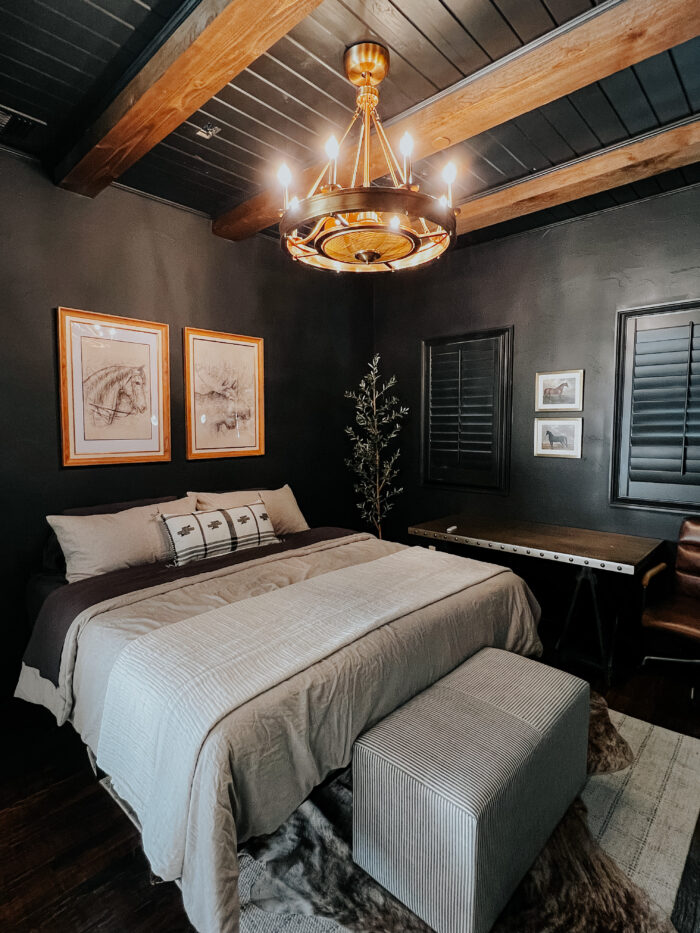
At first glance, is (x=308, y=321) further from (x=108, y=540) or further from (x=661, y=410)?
(x=661, y=410)

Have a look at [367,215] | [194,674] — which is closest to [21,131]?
[367,215]

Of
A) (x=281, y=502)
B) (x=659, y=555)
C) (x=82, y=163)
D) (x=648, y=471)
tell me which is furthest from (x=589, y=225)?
(x=82, y=163)

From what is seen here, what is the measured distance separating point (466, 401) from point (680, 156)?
2009mm

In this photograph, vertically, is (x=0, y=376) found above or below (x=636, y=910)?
above

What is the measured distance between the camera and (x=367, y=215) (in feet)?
6.22

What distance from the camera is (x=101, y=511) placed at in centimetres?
284

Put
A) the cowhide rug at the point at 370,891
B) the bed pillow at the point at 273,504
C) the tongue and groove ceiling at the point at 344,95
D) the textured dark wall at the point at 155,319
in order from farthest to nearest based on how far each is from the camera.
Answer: the bed pillow at the point at 273,504 → the textured dark wall at the point at 155,319 → the tongue and groove ceiling at the point at 344,95 → the cowhide rug at the point at 370,891

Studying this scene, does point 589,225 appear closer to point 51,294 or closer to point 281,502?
point 281,502

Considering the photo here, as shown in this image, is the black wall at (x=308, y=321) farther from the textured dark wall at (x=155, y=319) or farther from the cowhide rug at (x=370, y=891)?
the cowhide rug at (x=370, y=891)

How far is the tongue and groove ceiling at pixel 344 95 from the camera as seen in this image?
175cm

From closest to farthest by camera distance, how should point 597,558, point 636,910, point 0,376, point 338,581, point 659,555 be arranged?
point 636,910
point 338,581
point 0,376
point 597,558
point 659,555

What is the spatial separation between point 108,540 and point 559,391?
3.10 meters

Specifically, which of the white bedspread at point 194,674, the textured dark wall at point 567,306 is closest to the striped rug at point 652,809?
the white bedspread at point 194,674

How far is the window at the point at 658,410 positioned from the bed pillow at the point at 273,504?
2212 mm
